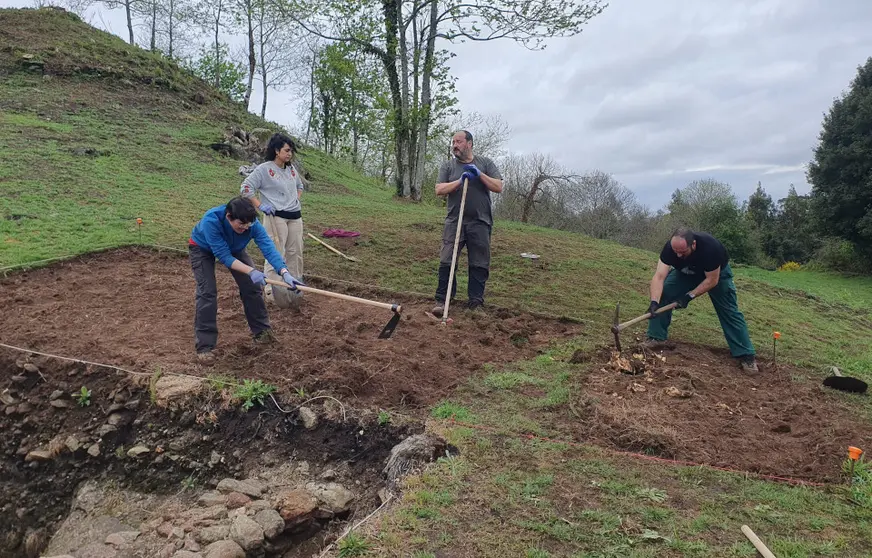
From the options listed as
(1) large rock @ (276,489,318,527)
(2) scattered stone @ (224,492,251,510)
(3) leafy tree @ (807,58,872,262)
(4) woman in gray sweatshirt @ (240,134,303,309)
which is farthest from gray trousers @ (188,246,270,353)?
(3) leafy tree @ (807,58,872,262)

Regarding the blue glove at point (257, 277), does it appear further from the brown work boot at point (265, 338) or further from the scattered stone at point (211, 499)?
the scattered stone at point (211, 499)

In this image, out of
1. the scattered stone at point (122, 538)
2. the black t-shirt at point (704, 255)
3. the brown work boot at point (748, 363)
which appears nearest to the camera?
the scattered stone at point (122, 538)

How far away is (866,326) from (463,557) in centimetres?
973

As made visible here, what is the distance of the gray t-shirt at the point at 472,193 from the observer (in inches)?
247

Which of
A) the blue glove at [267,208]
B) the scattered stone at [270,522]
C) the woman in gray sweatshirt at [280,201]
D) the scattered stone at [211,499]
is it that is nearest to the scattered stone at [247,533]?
the scattered stone at [270,522]

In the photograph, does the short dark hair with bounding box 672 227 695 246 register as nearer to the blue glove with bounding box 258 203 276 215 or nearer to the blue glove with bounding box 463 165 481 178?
the blue glove with bounding box 463 165 481 178

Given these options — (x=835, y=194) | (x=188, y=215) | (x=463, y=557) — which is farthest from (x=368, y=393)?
(x=835, y=194)

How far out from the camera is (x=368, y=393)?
14.2ft

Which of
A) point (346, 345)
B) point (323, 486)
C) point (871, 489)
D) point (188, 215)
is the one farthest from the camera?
point (188, 215)

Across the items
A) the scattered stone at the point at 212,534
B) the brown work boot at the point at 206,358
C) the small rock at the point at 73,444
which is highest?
the brown work boot at the point at 206,358

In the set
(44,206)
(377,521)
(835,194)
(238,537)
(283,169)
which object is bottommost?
(238,537)

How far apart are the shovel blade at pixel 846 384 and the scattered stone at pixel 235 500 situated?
489 cm

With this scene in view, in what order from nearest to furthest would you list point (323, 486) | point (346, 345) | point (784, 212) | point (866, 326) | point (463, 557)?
point (463, 557)
point (323, 486)
point (346, 345)
point (866, 326)
point (784, 212)

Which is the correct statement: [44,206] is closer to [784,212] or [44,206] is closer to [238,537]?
[238,537]
